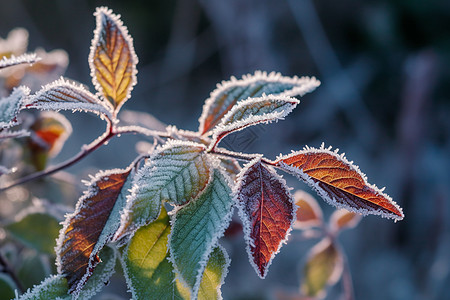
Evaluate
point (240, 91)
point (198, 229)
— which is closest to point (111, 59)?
point (240, 91)

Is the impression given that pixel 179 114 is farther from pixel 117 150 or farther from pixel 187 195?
pixel 187 195

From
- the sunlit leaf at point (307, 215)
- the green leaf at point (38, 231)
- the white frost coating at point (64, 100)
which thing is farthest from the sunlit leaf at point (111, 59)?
the sunlit leaf at point (307, 215)

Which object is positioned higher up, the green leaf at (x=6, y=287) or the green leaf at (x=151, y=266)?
the green leaf at (x=6, y=287)

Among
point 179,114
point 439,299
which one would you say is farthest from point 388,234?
point 179,114

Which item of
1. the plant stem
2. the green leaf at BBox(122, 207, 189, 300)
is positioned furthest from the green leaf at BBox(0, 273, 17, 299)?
the green leaf at BBox(122, 207, 189, 300)

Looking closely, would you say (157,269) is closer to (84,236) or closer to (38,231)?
(84,236)

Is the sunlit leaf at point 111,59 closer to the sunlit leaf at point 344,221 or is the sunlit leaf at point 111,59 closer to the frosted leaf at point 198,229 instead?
the frosted leaf at point 198,229
